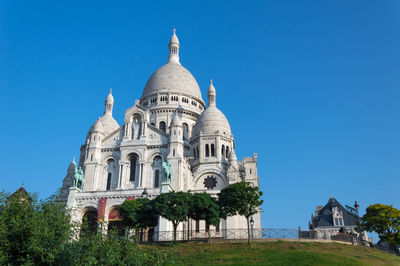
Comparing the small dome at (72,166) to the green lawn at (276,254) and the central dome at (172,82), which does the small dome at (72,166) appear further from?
the green lawn at (276,254)

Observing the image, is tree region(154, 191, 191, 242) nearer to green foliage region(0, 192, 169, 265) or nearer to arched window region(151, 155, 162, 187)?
arched window region(151, 155, 162, 187)

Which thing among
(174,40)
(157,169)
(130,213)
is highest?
(174,40)

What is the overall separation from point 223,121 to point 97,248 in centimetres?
4738

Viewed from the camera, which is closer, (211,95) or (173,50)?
(211,95)

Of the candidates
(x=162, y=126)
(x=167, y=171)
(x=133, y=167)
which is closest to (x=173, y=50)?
(x=162, y=126)

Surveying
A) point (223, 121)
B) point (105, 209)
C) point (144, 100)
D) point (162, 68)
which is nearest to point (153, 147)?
point (105, 209)

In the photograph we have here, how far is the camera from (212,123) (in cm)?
6419

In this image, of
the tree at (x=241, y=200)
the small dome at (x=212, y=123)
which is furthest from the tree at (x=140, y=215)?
the small dome at (x=212, y=123)

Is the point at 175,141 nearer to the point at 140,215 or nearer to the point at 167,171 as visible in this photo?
the point at 167,171

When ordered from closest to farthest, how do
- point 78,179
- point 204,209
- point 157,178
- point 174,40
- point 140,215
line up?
point 204,209, point 140,215, point 78,179, point 157,178, point 174,40

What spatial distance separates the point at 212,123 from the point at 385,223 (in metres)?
29.1

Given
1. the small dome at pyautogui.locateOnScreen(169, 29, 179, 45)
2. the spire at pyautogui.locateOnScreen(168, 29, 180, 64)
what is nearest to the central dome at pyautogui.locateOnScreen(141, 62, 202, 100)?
the spire at pyautogui.locateOnScreen(168, 29, 180, 64)

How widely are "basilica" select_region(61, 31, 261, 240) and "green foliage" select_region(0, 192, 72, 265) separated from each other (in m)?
19.2

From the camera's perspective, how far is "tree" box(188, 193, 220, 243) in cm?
3838
